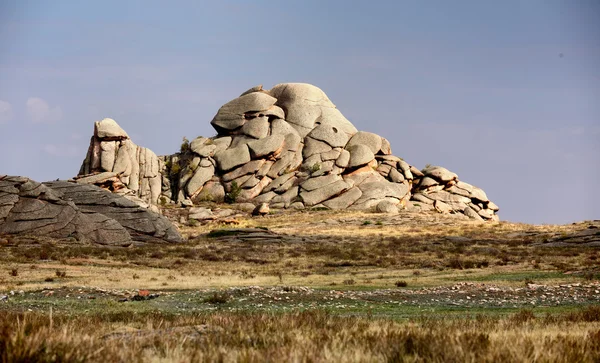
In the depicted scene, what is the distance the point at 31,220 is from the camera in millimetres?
58719

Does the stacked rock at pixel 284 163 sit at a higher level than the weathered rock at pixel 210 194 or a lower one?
higher

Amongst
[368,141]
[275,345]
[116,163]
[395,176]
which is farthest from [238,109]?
[275,345]

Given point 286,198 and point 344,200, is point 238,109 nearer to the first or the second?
point 286,198

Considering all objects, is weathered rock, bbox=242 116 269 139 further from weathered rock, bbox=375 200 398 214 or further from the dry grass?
the dry grass

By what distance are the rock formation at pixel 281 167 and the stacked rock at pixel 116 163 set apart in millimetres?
149

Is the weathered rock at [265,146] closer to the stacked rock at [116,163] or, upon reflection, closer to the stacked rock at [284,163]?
the stacked rock at [284,163]

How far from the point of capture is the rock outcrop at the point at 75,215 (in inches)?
2304

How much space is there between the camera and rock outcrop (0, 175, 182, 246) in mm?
58531

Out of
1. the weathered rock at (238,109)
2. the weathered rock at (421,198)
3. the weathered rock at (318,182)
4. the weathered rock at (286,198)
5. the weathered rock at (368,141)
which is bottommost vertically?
the weathered rock at (286,198)

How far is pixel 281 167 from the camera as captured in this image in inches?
4279

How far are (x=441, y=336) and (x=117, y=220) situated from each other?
58.3 m

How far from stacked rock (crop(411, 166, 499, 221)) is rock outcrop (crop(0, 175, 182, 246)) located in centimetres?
5520

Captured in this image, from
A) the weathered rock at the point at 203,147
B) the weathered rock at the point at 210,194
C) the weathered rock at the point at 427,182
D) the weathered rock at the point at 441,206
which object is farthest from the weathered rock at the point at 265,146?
the weathered rock at the point at 441,206

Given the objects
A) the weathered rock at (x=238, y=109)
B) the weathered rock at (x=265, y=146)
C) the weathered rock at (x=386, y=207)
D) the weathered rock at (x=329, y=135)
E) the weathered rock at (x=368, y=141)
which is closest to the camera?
the weathered rock at (x=386, y=207)
